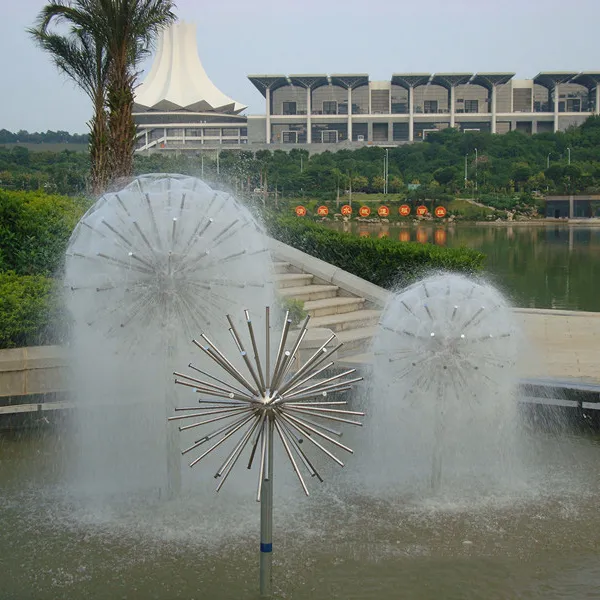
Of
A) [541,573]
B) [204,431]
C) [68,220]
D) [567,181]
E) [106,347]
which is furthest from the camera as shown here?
[567,181]

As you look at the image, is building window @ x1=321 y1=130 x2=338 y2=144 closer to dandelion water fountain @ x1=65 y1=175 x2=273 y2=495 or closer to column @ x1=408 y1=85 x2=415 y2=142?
column @ x1=408 y1=85 x2=415 y2=142

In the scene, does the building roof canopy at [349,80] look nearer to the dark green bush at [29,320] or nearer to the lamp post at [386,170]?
the lamp post at [386,170]

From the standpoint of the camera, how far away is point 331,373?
5.78 metres

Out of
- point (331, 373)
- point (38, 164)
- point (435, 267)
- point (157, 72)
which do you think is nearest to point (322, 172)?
point (38, 164)

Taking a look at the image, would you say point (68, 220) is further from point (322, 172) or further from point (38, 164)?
point (322, 172)

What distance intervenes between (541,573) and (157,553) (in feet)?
5.50

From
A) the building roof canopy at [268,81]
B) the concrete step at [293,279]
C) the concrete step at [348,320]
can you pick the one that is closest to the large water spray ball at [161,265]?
the concrete step at [348,320]

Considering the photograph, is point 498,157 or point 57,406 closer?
point 57,406

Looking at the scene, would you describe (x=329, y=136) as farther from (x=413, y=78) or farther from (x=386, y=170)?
(x=386, y=170)

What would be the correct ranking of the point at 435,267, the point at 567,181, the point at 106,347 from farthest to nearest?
1. the point at 567,181
2. the point at 435,267
3. the point at 106,347

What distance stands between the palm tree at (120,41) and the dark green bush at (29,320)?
5.29m

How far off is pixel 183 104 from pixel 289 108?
10773 millimetres

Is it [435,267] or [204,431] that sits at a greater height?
[435,267]

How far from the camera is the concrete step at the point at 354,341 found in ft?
23.8
